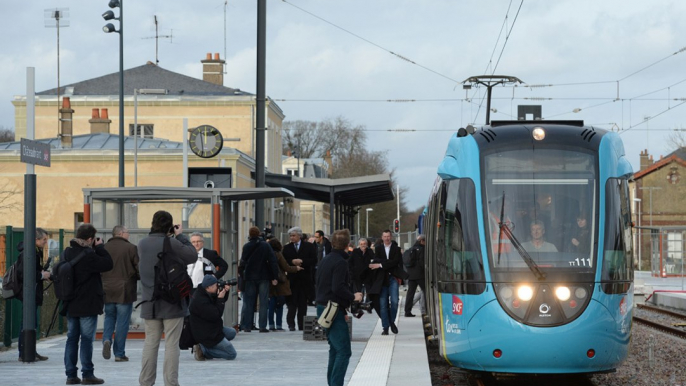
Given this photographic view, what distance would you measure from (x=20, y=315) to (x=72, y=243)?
480 centimetres

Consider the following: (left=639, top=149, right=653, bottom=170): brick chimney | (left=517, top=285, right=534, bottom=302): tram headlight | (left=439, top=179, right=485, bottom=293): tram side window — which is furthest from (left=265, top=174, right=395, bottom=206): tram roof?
(left=639, top=149, right=653, bottom=170): brick chimney

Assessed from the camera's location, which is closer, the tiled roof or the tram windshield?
the tram windshield

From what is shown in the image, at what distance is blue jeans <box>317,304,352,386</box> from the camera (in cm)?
1105

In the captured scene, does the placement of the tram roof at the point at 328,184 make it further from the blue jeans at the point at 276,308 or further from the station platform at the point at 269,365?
the station platform at the point at 269,365

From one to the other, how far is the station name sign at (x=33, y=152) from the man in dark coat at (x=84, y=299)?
5.92 ft

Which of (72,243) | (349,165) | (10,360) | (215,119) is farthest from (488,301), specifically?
(349,165)

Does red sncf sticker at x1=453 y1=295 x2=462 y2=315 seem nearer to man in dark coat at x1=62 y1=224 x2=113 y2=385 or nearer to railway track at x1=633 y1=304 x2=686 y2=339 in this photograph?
man in dark coat at x1=62 y1=224 x2=113 y2=385

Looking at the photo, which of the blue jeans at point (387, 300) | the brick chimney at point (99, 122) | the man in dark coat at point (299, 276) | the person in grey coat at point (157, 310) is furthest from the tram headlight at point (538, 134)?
the brick chimney at point (99, 122)

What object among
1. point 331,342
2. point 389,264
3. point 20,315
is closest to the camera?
point 331,342

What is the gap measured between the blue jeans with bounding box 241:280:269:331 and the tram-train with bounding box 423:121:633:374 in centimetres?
663

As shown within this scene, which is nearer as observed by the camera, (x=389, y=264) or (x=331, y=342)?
(x=331, y=342)

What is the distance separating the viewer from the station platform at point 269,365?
12641mm

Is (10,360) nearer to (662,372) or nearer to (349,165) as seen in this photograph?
(662,372)

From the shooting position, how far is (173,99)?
6184cm
